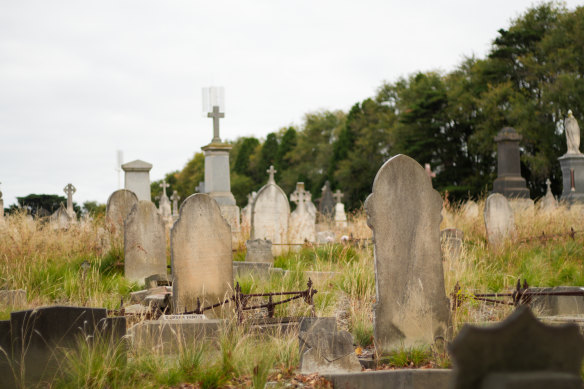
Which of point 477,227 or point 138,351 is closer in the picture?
point 138,351

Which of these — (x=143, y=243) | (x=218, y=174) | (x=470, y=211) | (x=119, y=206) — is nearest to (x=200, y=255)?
(x=143, y=243)

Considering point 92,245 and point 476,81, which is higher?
point 476,81

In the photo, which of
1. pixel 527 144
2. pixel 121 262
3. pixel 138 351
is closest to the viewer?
pixel 138 351

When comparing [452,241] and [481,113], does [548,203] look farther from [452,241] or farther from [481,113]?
[481,113]

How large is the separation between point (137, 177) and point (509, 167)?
13289mm

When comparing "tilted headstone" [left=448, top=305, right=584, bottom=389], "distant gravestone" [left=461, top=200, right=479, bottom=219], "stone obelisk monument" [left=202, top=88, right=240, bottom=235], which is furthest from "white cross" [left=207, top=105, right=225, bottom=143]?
"tilted headstone" [left=448, top=305, right=584, bottom=389]

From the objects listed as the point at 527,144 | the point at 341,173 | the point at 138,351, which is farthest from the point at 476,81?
the point at 138,351

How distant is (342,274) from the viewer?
7.91 meters

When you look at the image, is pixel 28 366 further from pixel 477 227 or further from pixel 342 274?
pixel 477 227

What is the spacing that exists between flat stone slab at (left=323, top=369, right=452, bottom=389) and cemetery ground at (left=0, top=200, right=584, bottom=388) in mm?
216

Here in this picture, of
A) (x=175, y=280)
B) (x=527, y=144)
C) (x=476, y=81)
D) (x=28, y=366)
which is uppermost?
(x=476, y=81)

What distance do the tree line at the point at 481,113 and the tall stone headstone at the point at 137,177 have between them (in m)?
10.6

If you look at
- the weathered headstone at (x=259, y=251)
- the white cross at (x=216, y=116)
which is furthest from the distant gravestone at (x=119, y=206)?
the white cross at (x=216, y=116)

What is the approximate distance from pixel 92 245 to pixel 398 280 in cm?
718
